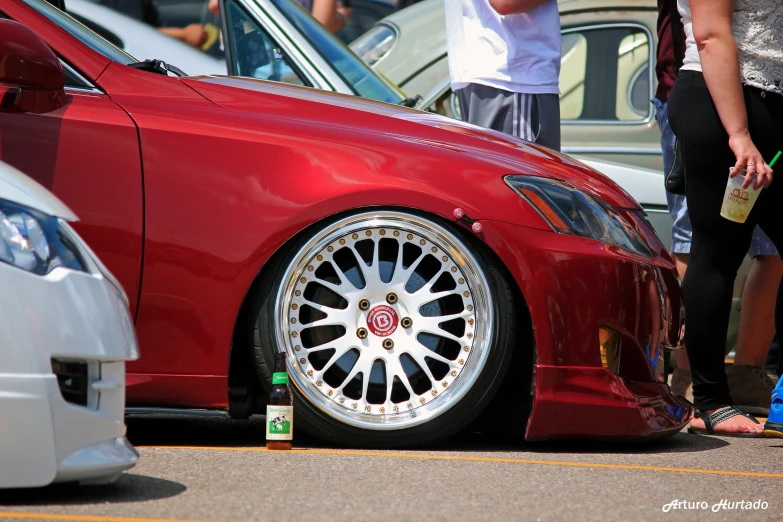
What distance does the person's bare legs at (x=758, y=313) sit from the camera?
5.59 meters

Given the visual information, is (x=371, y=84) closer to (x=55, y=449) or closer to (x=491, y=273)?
(x=491, y=273)

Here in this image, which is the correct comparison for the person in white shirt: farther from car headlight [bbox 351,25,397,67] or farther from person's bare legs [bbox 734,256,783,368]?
car headlight [bbox 351,25,397,67]

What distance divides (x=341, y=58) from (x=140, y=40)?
3.18ft

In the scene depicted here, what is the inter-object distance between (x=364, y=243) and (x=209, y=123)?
1.94 ft

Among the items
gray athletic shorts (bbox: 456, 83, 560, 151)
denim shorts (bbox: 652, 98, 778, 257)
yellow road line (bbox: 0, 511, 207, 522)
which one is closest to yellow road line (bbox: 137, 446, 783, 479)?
yellow road line (bbox: 0, 511, 207, 522)

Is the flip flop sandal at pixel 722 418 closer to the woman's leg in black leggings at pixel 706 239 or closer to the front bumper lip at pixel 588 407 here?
the woman's leg in black leggings at pixel 706 239

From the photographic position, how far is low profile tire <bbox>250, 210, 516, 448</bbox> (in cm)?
405

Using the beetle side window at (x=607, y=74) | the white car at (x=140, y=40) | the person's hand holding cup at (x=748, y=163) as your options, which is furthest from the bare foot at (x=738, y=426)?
the beetle side window at (x=607, y=74)

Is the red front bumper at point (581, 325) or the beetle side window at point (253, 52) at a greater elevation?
the beetle side window at point (253, 52)

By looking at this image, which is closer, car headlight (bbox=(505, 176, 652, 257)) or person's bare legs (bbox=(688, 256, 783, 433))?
car headlight (bbox=(505, 176, 652, 257))

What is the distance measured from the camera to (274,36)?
5945mm

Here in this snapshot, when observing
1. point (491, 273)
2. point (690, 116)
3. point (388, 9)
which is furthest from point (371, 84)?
point (388, 9)

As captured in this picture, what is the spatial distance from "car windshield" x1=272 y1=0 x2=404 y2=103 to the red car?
1838 millimetres

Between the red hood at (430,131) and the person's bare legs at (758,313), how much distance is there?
135 cm
